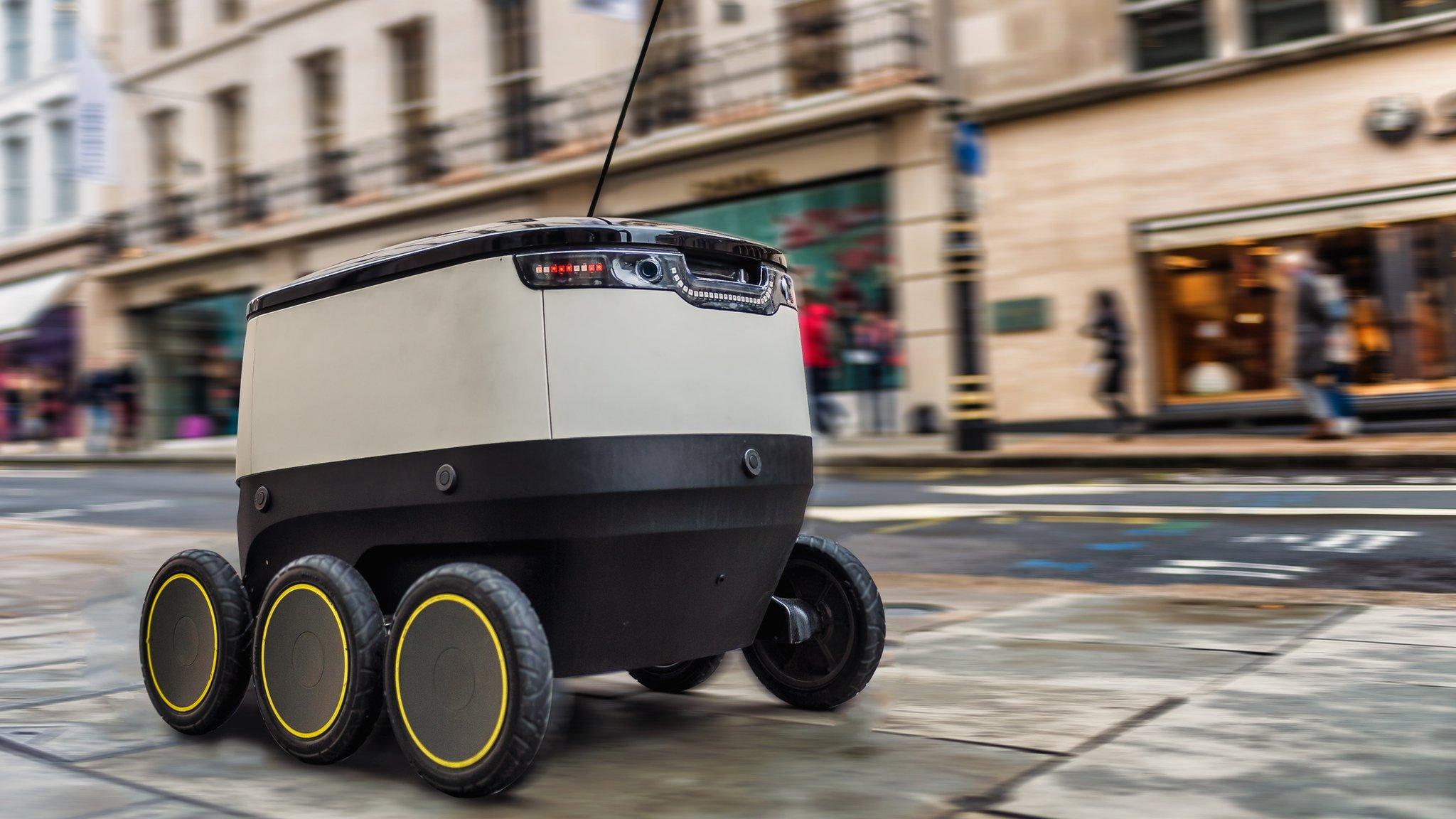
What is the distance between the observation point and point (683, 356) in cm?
306

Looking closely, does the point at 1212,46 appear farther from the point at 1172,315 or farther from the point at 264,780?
the point at 264,780

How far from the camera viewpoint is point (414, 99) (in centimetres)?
2595

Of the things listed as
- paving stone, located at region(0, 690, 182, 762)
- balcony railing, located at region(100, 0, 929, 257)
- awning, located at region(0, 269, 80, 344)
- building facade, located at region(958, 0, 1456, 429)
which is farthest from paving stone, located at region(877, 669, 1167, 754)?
awning, located at region(0, 269, 80, 344)

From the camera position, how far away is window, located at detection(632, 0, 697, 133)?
20.9 metres

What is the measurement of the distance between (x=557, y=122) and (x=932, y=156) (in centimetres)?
748

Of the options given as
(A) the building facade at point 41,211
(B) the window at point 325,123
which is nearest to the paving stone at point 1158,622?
(B) the window at point 325,123

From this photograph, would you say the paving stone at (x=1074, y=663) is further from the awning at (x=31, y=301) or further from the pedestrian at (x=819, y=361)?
the awning at (x=31, y=301)

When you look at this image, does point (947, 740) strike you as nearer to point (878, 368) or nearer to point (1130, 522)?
point (1130, 522)

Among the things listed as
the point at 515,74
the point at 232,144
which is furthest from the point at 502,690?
the point at 232,144

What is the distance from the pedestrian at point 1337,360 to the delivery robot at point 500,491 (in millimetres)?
11430

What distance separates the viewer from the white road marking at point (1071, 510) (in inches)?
324

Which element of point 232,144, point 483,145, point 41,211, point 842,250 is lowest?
point 842,250

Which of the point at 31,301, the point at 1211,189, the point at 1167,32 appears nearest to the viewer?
the point at 1211,189

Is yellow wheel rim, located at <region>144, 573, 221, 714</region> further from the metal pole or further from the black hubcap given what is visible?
the metal pole
